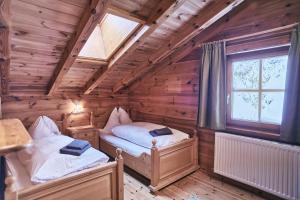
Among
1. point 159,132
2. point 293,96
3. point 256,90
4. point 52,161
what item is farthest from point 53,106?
point 293,96

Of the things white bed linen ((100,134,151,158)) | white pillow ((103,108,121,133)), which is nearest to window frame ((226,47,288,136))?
white bed linen ((100,134,151,158))

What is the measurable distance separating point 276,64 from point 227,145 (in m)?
1.20

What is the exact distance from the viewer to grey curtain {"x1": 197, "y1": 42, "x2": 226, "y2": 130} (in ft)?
8.70

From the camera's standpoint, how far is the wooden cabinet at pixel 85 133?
3.36 meters

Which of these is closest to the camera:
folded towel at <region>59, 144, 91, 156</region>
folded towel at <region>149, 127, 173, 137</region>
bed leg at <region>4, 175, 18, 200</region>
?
bed leg at <region>4, 175, 18, 200</region>

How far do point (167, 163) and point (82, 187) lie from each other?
1.21m

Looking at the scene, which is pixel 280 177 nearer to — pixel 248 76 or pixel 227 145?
pixel 227 145

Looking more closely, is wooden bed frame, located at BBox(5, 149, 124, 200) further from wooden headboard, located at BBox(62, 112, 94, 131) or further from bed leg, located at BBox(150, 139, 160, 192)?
wooden headboard, located at BBox(62, 112, 94, 131)

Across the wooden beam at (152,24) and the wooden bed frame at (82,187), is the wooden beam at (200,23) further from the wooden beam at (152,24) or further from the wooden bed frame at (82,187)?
the wooden bed frame at (82,187)

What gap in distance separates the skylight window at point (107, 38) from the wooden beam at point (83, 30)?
36 cm

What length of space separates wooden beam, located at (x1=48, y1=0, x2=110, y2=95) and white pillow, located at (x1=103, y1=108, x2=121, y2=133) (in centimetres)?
154

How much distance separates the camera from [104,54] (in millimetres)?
2943

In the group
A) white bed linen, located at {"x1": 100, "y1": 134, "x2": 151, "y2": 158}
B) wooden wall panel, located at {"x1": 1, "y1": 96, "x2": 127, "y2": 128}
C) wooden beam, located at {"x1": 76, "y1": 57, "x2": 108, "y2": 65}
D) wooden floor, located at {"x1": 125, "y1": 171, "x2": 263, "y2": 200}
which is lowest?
wooden floor, located at {"x1": 125, "y1": 171, "x2": 263, "y2": 200}

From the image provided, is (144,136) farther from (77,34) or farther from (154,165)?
(77,34)
